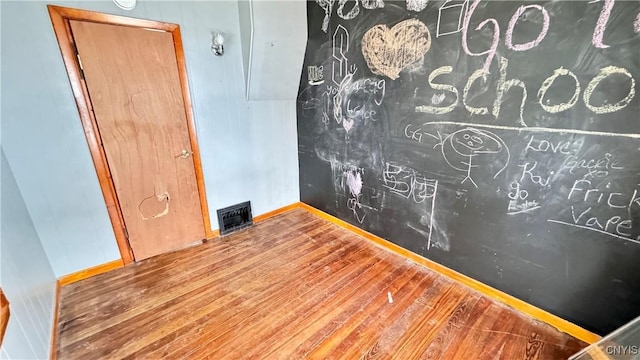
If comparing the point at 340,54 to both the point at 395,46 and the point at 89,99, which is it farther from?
the point at 89,99

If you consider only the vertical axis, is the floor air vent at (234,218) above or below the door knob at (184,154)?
below

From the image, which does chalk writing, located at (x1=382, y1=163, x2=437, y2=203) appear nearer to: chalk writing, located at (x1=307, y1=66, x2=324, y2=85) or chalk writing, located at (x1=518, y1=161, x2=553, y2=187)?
chalk writing, located at (x1=518, y1=161, x2=553, y2=187)

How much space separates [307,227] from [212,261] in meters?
1.05

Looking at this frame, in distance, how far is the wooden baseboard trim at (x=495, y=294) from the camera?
62.5 inches

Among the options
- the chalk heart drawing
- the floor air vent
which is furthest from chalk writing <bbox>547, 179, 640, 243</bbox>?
the floor air vent

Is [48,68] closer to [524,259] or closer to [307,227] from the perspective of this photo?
[307,227]

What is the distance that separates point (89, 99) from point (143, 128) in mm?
380

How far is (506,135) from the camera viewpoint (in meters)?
1.63

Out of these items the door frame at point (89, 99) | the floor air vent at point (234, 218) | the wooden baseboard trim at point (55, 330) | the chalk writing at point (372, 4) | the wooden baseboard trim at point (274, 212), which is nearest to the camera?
the wooden baseboard trim at point (55, 330)

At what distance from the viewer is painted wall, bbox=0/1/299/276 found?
171cm

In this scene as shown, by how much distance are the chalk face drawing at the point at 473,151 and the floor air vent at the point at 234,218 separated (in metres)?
2.14

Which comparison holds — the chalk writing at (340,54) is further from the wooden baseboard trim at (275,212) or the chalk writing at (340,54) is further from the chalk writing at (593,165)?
the chalk writing at (593,165)

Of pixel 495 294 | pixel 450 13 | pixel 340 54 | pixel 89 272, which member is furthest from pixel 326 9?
pixel 89 272

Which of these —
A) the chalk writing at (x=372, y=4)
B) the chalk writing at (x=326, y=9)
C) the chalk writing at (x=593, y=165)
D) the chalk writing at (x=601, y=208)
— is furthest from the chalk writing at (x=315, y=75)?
the chalk writing at (x=601, y=208)
